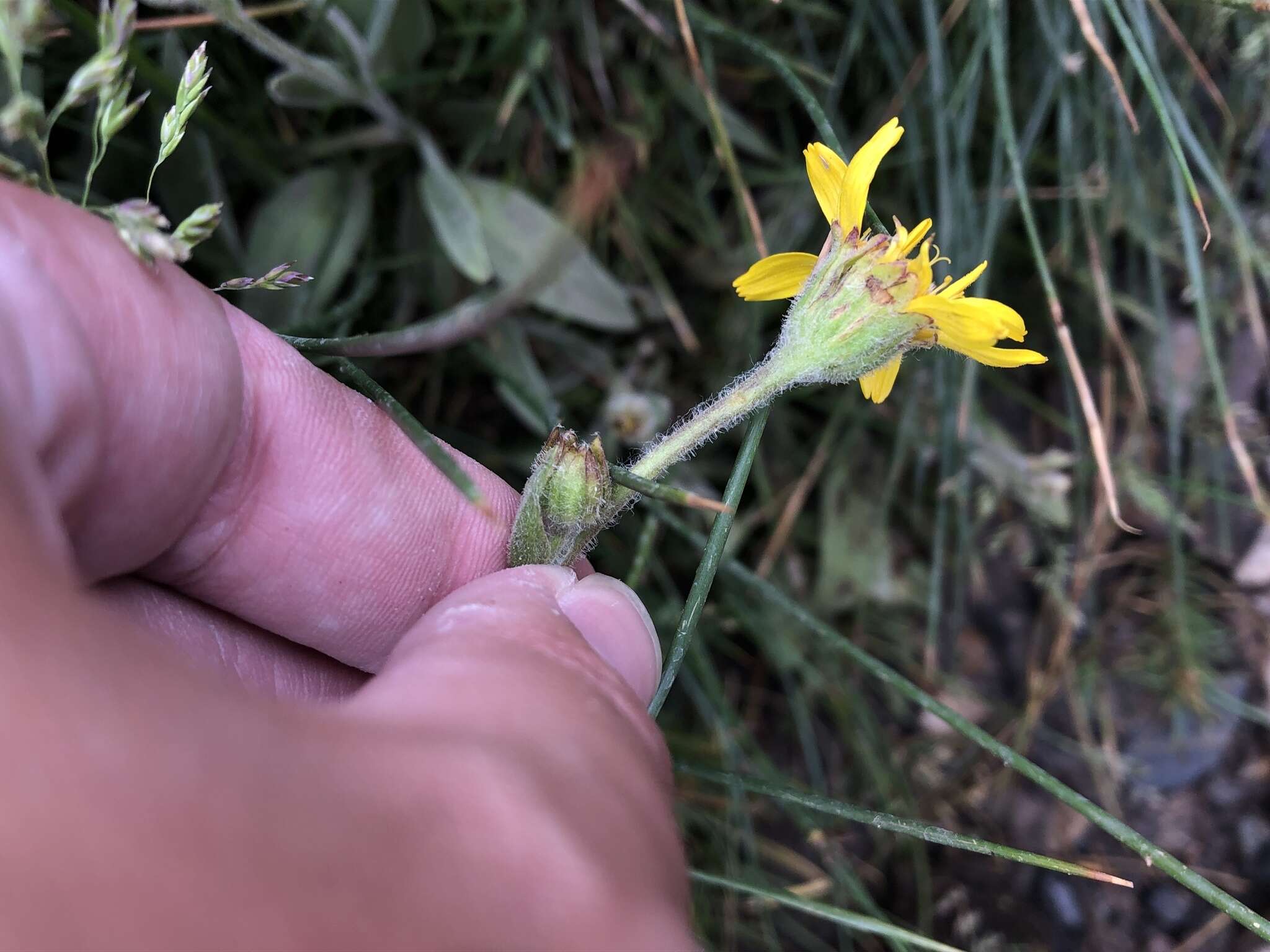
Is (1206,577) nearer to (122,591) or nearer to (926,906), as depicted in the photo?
(926,906)

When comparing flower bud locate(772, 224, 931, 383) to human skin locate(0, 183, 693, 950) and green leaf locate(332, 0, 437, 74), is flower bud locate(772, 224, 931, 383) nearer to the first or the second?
human skin locate(0, 183, 693, 950)

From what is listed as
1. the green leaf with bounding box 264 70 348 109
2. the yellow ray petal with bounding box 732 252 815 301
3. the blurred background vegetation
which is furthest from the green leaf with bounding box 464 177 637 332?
the yellow ray petal with bounding box 732 252 815 301

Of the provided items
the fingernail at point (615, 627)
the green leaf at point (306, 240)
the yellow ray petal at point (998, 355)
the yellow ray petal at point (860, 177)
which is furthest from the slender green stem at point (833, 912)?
the green leaf at point (306, 240)

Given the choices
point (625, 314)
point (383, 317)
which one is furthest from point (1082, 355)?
point (383, 317)

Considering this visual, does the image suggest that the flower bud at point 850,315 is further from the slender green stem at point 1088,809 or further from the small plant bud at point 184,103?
the small plant bud at point 184,103

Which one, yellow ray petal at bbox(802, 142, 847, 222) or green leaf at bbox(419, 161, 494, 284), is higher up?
yellow ray petal at bbox(802, 142, 847, 222)

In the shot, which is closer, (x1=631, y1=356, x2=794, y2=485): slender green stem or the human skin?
the human skin
